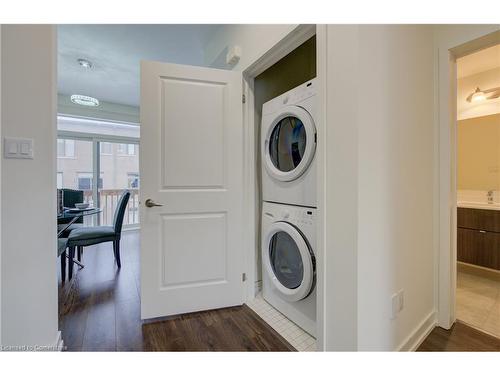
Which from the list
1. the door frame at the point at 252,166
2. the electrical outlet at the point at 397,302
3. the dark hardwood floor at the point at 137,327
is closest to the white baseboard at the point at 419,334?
the electrical outlet at the point at 397,302

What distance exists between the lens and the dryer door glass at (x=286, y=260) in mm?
1624

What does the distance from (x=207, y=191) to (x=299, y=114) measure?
0.88m

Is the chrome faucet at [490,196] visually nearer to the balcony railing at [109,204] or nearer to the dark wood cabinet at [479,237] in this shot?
the dark wood cabinet at [479,237]

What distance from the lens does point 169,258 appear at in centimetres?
177

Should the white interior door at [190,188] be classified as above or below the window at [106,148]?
below

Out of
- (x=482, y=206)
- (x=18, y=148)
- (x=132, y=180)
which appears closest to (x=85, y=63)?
(x=18, y=148)

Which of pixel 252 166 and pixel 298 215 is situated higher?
pixel 252 166

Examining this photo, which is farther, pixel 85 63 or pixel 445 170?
pixel 85 63

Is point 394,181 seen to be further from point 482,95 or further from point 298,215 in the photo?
point 482,95

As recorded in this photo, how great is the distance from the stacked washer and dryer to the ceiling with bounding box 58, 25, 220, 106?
1383 millimetres

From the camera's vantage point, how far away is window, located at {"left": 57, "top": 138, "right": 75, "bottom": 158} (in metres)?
4.26

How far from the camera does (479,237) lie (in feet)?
8.32

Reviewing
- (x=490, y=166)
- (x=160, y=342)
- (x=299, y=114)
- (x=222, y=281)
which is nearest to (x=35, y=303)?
(x=160, y=342)

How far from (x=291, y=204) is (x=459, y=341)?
133cm
